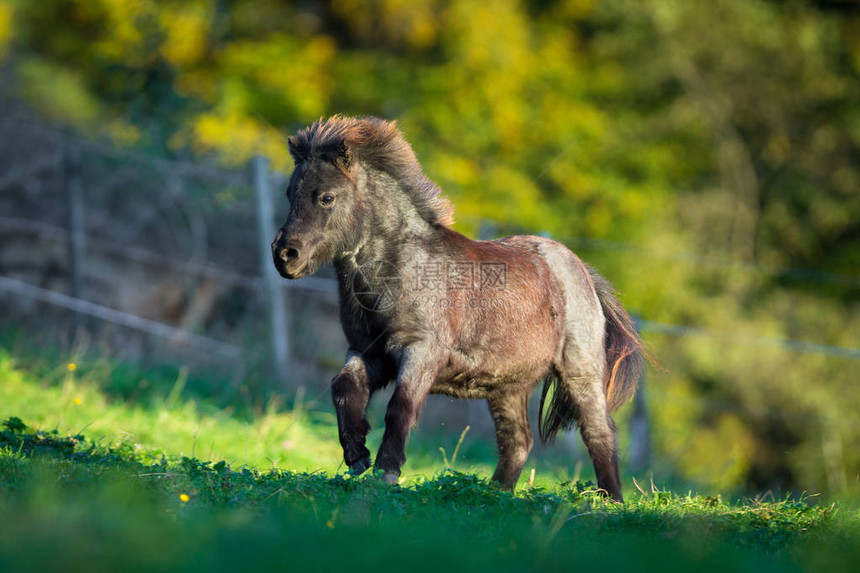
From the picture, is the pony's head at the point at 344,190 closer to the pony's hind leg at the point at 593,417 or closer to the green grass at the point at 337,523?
the green grass at the point at 337,523

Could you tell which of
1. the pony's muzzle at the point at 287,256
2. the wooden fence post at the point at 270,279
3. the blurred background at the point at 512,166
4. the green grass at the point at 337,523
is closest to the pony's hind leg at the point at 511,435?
the green grass at the point at 337,523

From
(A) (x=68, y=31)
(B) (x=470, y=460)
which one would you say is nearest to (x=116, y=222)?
(B) (x=470, y=460)

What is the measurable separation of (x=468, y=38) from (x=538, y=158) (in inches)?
106

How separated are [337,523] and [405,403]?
1.25 meters

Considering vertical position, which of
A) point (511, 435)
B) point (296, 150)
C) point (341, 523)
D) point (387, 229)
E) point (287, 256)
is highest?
point (296, 150)

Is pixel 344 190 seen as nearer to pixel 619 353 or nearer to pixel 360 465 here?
pixel 360 465

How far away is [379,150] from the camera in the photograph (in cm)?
506

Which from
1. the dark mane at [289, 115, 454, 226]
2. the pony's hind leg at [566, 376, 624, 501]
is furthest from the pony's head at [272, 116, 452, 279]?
the pony's hind leg at [566, 376, 624, 501]

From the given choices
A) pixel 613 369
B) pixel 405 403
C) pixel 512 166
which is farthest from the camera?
pixel 512 166

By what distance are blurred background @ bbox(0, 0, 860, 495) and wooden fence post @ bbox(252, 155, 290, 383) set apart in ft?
1.04

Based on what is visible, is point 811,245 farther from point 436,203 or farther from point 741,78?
point 436,203

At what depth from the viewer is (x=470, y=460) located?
8.44 metres

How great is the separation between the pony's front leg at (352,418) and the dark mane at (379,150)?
1.07 meters

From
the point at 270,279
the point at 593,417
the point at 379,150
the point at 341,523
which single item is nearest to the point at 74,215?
the point at 270,279
